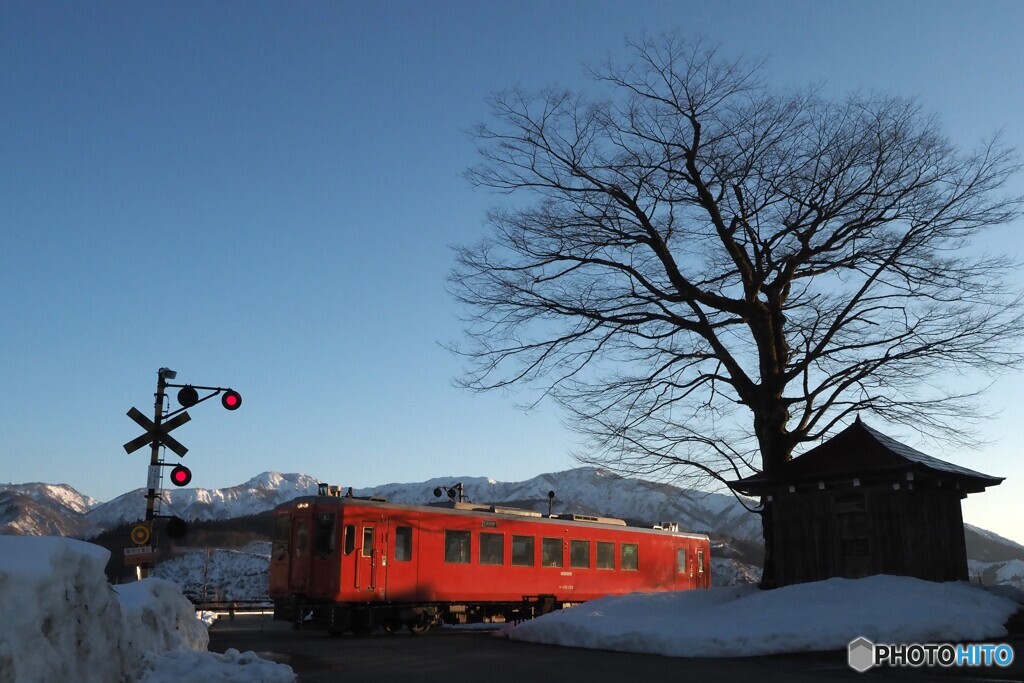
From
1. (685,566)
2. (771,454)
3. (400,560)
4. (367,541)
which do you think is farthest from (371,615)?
(685,566)

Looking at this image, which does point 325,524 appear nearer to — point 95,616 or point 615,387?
point 615,387

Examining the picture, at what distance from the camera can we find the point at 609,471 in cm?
1956

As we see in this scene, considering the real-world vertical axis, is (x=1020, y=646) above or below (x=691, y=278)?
below

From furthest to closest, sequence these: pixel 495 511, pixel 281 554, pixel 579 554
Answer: pixel 579 554 < pixel 495 511 < pixel 281 554

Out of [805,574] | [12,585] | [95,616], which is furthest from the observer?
[805,574]

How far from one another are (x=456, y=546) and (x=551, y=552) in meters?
3.54

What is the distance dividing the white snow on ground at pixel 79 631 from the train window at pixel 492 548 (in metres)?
12.0

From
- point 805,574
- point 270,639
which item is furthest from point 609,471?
point 270,639

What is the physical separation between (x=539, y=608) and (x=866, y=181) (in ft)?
44.3

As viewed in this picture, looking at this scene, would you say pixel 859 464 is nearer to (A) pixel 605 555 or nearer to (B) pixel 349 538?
(A) pixel 605 555

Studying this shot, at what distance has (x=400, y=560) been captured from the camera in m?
20.2

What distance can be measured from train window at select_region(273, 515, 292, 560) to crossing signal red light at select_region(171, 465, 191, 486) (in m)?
5.40

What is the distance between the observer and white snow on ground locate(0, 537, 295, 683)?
6.35 meters

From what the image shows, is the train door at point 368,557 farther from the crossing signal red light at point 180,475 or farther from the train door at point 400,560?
the crossing signal red light at point 180,475
